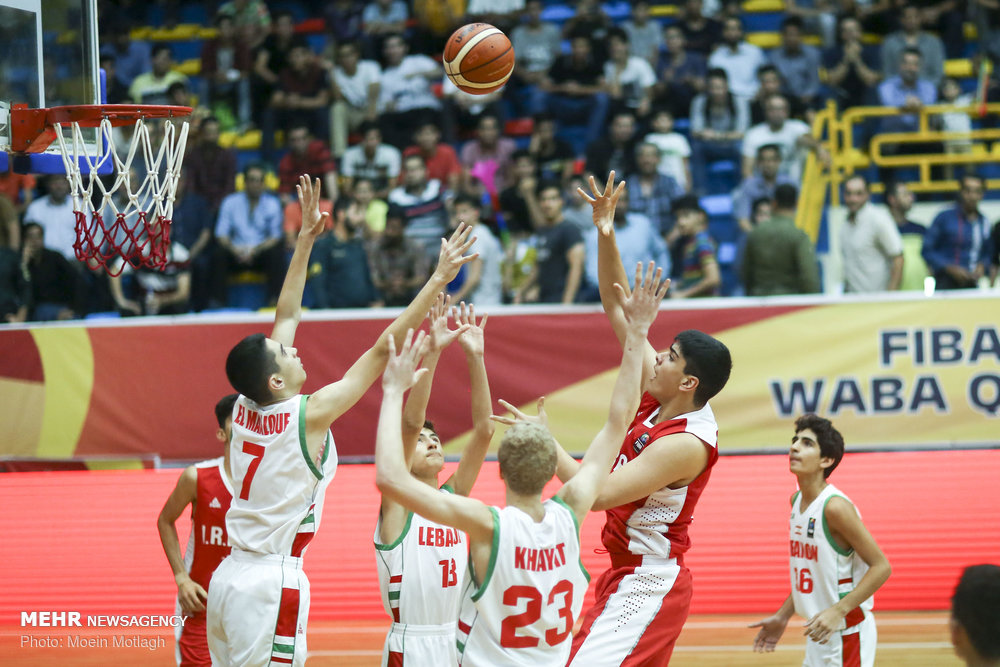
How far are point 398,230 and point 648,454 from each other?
632 centimetres

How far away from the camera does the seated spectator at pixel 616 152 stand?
1129 centimetres

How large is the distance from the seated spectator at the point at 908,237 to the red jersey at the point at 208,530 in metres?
7.02

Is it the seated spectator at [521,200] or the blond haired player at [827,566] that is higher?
the seated spectator at [521,200]

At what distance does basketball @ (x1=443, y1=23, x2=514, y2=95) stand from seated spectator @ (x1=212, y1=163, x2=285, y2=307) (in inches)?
193

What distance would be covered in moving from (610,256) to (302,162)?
304 inches

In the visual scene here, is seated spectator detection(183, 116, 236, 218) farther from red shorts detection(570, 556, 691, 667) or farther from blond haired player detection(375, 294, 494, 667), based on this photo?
red shorts detection(570, 556, 691, 667)

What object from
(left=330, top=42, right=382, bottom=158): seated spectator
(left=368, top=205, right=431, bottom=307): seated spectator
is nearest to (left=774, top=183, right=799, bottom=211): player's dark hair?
(left=368, top=205, right=431, bottom=307): seated spectator

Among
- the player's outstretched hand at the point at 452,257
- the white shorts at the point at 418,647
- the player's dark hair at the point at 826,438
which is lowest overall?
the white shorts at the point at 418,647

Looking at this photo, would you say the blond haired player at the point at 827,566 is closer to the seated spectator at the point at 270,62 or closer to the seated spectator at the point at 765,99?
the seated spectator at the point at 765,99

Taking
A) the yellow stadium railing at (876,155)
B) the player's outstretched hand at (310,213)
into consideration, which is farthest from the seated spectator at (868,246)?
the player's outstretched hand at (310,213)

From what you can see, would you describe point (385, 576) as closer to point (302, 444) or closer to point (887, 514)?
point (302, 444)

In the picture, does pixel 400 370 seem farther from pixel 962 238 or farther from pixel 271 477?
pixel 962 238

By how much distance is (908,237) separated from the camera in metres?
10.9

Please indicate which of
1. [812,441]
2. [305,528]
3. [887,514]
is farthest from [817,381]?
[305,528]
